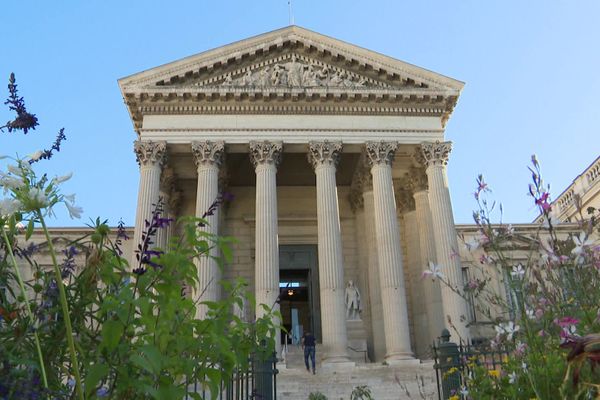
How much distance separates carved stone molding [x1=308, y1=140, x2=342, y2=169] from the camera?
2550cm

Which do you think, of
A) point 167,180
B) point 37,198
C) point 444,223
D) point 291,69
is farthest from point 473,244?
point 167,180

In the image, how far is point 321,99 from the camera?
26250 millimetres

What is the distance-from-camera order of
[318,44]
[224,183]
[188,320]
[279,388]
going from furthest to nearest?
[224,183] < [318,44] < [279,388] < [188,320]

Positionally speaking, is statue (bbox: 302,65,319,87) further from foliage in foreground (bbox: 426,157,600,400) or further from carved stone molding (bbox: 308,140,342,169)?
foliage in foreground (bbox: 426,157,600,400)

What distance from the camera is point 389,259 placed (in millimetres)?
23984

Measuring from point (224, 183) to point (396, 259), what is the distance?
1006 cm

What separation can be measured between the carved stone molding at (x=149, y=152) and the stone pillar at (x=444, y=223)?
38.5 feet

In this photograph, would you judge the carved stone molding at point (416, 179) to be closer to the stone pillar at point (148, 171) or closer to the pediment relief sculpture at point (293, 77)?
the pediment relief sculpture at point (293, 77)

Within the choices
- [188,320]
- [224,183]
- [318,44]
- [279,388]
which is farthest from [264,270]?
[188,320]

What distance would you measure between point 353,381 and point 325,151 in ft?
33.6

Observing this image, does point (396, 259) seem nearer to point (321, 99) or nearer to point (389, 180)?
point (389, 180)

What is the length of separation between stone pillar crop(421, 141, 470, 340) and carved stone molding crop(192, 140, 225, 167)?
9.21 metres

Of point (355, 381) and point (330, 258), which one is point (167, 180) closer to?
point (330, 258)

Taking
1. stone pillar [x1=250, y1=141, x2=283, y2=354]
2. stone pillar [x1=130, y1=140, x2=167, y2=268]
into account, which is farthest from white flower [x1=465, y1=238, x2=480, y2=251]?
stone pillar [x1=130, y1=140, x2=167, y2=268]
